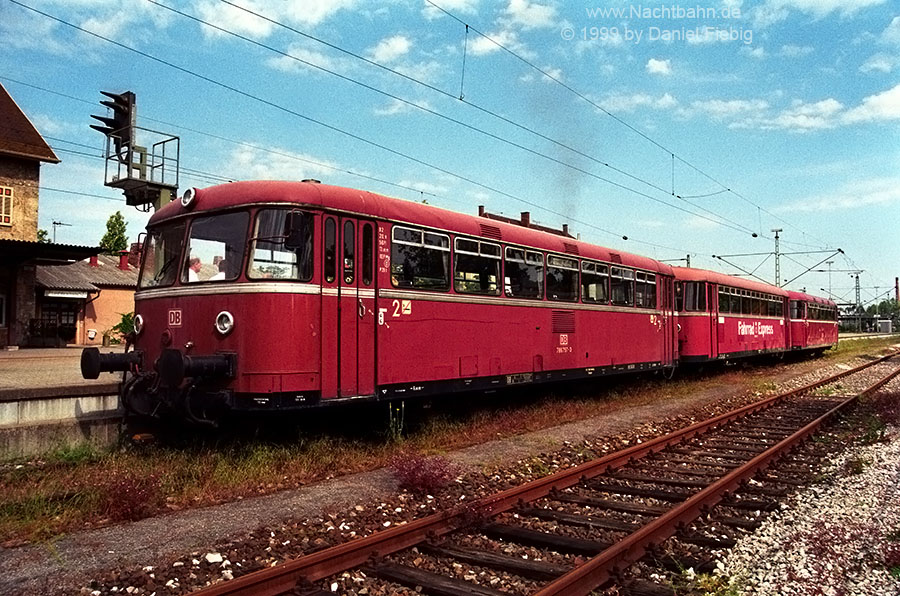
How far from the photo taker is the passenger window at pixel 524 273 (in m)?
10.7

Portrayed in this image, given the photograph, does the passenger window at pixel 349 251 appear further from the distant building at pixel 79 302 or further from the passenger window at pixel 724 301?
the distant building at pixel 79 302

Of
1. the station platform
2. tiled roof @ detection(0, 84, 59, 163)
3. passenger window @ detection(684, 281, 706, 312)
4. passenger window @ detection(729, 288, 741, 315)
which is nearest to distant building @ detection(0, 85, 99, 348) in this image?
tiled roof @ detection(0, 84, 59, 163)

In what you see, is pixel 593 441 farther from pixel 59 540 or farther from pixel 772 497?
pixel 59 540

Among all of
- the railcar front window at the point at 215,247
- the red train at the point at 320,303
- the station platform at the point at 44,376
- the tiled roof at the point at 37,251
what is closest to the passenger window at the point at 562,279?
the red train at the point at 320,303

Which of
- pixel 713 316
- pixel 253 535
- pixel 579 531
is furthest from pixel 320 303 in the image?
pixel 713 316

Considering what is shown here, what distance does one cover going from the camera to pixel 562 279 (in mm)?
12234

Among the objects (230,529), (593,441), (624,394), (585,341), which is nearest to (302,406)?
(230,529)

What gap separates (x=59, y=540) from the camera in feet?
17.0

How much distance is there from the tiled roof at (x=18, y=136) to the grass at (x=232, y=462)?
21.2 meters

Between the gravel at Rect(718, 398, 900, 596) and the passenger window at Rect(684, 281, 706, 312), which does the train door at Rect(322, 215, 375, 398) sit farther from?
the passenger window at Rect(684, 281, 706, 312)

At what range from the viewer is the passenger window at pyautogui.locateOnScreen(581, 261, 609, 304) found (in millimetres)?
12906

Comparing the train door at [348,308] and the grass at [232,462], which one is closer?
the grass at [232,462]

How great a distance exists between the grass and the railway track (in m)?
2.13

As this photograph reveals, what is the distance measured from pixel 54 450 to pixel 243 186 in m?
3.91
